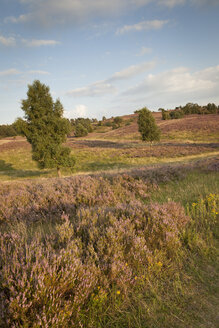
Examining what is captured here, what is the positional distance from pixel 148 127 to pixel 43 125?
25189 millimetres

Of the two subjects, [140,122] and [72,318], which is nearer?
[72,318]

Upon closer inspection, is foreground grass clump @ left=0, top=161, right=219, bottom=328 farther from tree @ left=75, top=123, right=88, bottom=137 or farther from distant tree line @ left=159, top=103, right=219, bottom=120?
distant tree line @ left=159, top=103, right=219, bottom=120

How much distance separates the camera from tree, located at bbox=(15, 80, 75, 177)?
16344mm

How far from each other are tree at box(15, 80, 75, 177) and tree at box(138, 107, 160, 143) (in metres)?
23.0

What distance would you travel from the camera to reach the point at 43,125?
53.7 ft

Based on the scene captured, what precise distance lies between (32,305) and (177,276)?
1889 millimetres

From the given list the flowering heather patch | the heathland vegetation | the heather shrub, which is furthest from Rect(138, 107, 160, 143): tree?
the heather shrub

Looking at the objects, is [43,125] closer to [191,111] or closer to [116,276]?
[116,276]

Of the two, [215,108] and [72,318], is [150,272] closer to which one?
[72,318]

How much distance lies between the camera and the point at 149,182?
25.0ft

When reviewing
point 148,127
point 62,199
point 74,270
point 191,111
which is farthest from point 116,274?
point 191,111

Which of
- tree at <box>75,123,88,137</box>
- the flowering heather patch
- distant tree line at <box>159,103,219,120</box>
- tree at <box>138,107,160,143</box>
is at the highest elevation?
distant tree line at <box>159,103,219,120</box>

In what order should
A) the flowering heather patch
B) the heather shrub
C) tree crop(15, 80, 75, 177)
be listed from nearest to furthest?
the heather shrub, the flowering heather patch, tree crop(15, 80, 75, 177)

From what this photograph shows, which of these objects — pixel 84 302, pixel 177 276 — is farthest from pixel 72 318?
pixel 177 276
